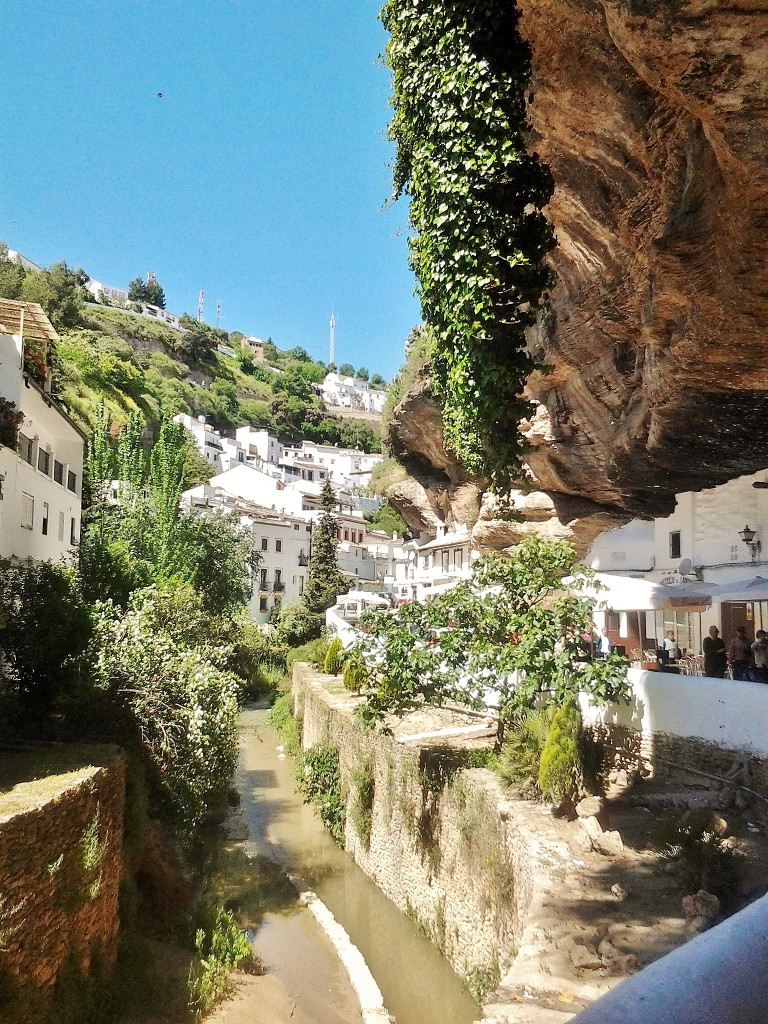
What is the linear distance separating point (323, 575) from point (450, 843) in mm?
28742

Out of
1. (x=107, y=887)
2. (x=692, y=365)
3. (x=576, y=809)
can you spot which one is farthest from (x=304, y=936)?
(x=692, y=365)

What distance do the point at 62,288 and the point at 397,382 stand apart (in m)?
49.3

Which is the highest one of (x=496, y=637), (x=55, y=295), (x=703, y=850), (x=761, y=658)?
(x=55, y=295)

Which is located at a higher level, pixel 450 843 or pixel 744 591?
pixel 744 591

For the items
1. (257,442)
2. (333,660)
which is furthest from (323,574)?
(257,442)

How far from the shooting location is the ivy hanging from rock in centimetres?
716

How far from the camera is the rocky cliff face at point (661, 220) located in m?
4.67

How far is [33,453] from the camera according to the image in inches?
687

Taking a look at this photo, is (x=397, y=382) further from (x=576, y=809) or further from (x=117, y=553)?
(x=576, y=809)

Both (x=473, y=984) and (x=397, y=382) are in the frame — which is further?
(x=397, y=382)

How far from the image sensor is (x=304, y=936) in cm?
1368

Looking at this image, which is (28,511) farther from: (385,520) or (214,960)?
(385,520)

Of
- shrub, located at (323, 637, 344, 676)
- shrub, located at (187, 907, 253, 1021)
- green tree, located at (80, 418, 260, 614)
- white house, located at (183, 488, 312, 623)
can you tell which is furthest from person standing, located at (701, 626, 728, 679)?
white house, located at (183, 488, 312, 623)

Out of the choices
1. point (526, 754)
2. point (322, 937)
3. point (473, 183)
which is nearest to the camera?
point (473, 183)
